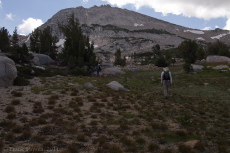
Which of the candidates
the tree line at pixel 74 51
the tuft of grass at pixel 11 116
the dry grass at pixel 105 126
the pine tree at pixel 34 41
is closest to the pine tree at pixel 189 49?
the tree line at pixel 74 51

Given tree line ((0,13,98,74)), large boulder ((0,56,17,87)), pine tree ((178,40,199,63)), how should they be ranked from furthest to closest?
1. pine tree ((178,40,199,63))
2. tree line ((0,13,98,74))
3. large boulder ((0,56,17,87))

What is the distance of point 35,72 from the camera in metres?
25.4

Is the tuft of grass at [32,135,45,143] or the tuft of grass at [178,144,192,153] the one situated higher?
the tuft of grass at [32,135,45,143]

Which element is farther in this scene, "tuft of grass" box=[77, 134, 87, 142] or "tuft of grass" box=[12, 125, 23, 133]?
"tuft of grass" box=[12, 125, 23, 133]

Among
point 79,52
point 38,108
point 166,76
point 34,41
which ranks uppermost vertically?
point 34,41

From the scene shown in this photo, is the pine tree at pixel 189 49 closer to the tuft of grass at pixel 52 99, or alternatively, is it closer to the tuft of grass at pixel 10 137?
the tuft of grass at pixel 52 99

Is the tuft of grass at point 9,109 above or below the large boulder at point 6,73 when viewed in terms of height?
below

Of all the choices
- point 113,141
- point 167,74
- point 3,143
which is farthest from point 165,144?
point 167,74

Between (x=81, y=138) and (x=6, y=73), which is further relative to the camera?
(x=6, y=73)

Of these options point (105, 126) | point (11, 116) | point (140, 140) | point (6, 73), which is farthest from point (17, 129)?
point (6, 73)

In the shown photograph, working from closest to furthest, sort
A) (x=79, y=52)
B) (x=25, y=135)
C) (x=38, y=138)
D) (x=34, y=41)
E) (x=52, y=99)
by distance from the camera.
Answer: (x=38, y=138)
(x=25, y=135)
(x=52, y=99)
(x=79, y=52)
(x=34, y=41)

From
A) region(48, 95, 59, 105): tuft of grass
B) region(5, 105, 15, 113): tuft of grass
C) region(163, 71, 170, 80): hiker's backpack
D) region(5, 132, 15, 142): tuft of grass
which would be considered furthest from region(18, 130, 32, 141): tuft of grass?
region(163, 71, 170, 80): hiker's backpack

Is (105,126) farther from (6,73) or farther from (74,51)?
(74,51)

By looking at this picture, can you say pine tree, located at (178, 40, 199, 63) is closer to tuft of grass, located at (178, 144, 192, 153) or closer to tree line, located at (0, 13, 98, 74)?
tree line, located at (0, 13, 98, 74)
